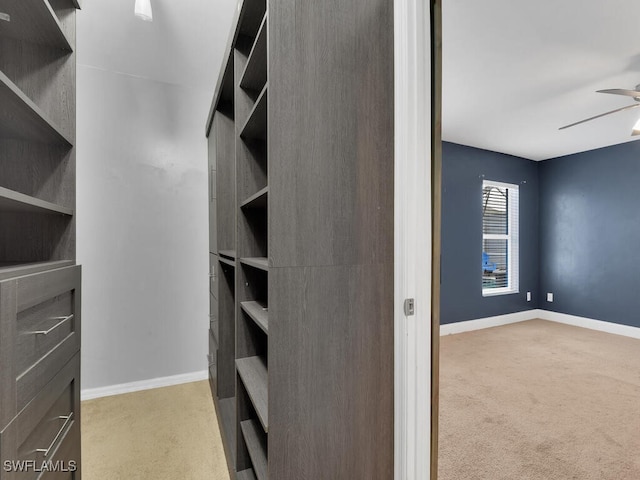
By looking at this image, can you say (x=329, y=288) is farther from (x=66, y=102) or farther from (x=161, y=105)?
(x=161, y=105)

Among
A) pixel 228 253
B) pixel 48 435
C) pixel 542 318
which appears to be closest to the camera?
pixel 48 435

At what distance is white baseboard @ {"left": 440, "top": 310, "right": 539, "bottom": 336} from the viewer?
4.15 meters

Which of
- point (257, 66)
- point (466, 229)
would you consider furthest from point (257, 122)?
point (466, 229)

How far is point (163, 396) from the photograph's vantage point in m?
2.50

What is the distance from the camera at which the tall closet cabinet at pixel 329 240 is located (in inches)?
37.9

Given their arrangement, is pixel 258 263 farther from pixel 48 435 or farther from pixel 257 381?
pixel 48 435

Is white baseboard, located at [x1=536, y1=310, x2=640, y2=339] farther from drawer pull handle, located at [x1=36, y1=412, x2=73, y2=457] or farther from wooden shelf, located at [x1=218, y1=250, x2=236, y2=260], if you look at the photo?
drawer pull handle, located at [x1=36, y1=412, x2=73, y2=457]

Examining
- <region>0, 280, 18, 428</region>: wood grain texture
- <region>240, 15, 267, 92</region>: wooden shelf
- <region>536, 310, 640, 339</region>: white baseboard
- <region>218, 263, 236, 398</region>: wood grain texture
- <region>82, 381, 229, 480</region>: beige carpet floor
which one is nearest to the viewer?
<region>0, 280, 18, 428</region>: wood grain texture

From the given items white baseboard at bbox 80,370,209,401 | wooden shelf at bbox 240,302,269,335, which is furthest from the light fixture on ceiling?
white baseboard at bbox 80,370,209,401

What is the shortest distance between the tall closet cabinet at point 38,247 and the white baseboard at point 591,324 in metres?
5.62

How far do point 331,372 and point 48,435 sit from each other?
900mm

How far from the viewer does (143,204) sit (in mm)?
2635

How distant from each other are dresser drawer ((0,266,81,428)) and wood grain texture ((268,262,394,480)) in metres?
0.60

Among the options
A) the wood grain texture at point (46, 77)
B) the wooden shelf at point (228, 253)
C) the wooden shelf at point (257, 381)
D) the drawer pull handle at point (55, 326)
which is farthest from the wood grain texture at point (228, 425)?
the wood grain texture at point (46, 77)
